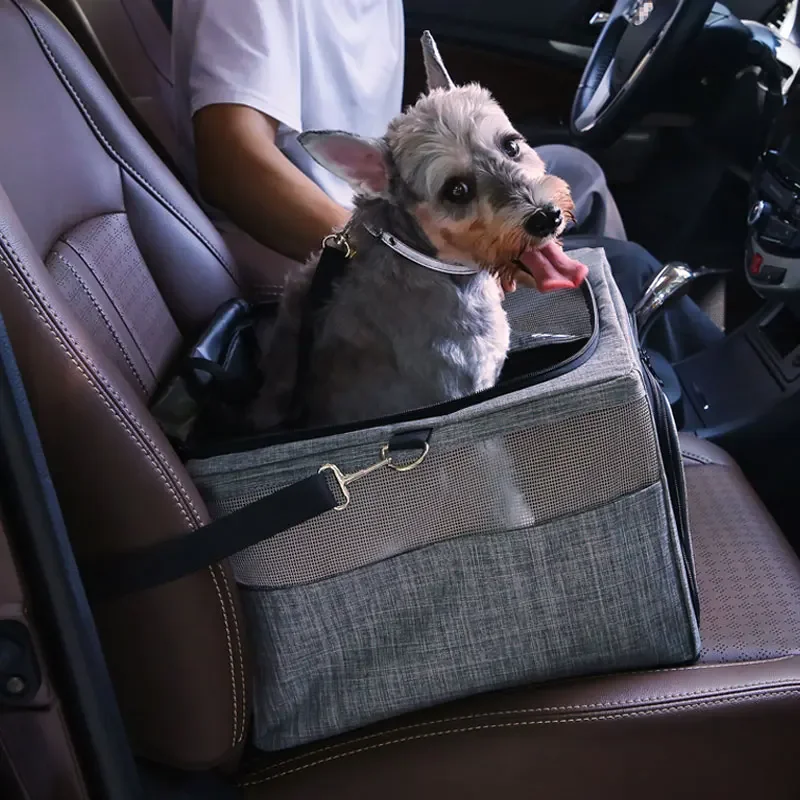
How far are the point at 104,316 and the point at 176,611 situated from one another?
0.32 metres

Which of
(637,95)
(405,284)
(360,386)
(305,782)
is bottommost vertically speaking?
(305,782)

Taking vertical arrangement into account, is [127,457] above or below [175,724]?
above

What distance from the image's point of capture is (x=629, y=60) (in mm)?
1448

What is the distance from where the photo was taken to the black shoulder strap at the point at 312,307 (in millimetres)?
1022

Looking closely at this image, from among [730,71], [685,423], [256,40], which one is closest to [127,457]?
[256,40]

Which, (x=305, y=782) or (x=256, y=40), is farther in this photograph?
(x=256, y=40)

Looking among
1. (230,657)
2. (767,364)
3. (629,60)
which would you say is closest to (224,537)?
(230,657)

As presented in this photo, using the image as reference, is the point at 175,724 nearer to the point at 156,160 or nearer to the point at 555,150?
the point at 156,160

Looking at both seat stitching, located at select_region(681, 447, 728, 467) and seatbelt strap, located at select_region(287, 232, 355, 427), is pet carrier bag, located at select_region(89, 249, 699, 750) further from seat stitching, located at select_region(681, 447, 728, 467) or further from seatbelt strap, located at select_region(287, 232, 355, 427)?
seat stitching, located at select_region(681, 447, 728, 467)

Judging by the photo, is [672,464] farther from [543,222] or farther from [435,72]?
[435,72]

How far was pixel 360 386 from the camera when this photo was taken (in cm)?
102

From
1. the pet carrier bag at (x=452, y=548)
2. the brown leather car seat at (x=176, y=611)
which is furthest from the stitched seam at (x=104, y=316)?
the pet carrier bag at (x=452, y=548)

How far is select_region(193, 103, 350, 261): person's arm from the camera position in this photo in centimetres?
120

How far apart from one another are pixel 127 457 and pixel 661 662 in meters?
0.55
